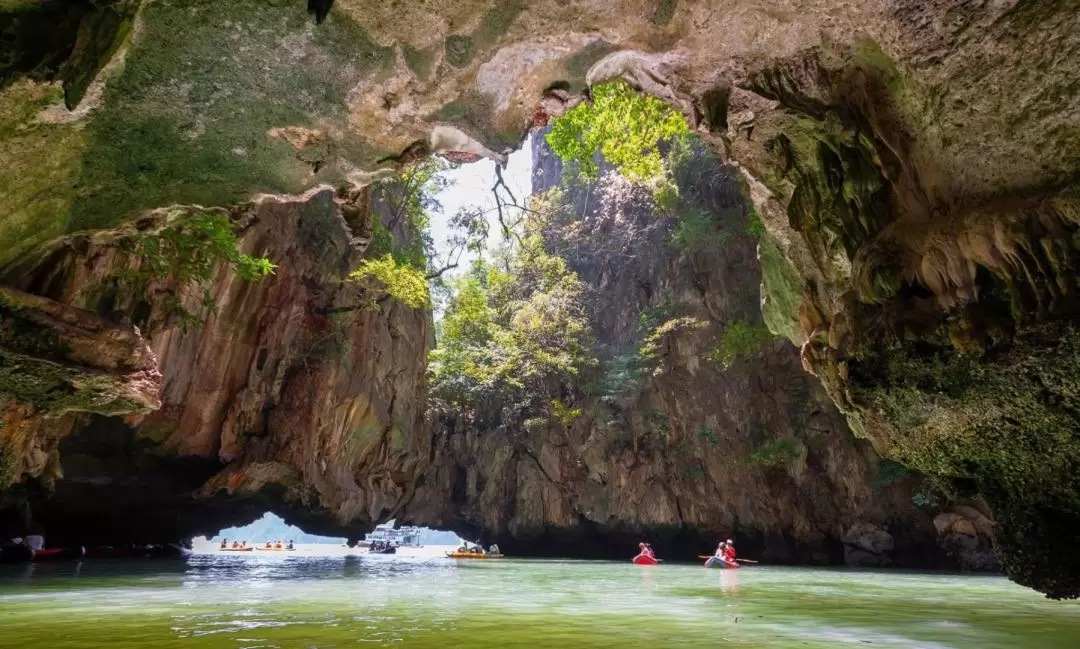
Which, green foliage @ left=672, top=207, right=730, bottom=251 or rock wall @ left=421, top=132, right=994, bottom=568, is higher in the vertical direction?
green foliage @ left=672, top=207, right=730, bottom=251

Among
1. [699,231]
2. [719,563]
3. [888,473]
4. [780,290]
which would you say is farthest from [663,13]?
[888,473]

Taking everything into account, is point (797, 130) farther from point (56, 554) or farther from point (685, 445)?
point (56, 554)

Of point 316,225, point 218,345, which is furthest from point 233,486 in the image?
point 316,225

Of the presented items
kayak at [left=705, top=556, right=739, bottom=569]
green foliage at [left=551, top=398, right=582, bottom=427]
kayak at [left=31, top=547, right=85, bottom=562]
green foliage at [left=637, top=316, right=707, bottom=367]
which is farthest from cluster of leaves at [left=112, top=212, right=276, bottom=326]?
green foliage at [left=551, top=398, right=582, bottom=427]

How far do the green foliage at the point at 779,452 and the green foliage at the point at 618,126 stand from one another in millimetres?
11652

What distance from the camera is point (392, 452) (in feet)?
55.6

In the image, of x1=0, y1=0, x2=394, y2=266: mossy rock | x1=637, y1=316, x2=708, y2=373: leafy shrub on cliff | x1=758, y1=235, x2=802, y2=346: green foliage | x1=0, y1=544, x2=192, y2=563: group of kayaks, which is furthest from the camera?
x1=637, y1=316, x2=708, y2=373: leafy shrub on cliff

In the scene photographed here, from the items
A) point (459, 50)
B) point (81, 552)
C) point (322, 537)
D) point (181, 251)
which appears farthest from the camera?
point (322, 537)

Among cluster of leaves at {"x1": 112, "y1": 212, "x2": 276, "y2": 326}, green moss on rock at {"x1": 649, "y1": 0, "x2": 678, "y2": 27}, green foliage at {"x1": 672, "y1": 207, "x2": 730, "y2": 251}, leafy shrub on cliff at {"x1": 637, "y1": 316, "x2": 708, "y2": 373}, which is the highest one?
green foliage at {"x1": 672, "y1": 207, "x2": 730, "y2": 251}

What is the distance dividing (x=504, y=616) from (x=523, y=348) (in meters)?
16.6

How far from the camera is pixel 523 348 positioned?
22.0 meters

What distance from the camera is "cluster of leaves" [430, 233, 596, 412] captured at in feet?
70.7

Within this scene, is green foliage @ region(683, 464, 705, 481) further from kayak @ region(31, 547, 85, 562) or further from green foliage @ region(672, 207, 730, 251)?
kayak @ region(31, 547, 85, 562)

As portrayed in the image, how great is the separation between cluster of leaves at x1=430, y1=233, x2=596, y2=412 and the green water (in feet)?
41.0
